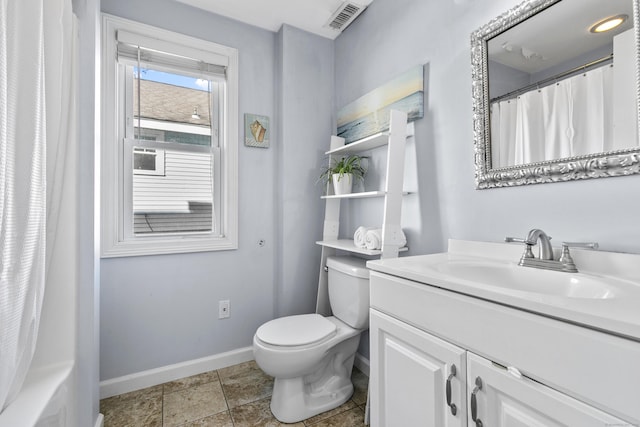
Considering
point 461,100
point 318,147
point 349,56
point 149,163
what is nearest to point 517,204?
point 461,100

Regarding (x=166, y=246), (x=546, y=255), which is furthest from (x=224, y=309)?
(x=546, y=255)

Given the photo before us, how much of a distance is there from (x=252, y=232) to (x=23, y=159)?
1332mm

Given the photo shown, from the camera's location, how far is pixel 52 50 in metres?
0.94

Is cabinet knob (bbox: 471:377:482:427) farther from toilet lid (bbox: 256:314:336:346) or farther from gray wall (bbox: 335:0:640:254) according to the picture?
toilet lid (bbox: 256:314:336:346)

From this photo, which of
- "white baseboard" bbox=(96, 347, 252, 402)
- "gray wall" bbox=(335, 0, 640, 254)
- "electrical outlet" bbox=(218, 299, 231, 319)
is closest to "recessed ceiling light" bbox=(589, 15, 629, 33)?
"gray wall" bbox=(335, 0, 640, 254)

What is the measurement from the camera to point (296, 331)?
1483 mm

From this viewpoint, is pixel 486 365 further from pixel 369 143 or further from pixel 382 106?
pixel 382 106

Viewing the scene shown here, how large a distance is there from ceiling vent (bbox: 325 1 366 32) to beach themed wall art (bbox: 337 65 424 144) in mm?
573

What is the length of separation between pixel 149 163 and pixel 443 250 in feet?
5.94

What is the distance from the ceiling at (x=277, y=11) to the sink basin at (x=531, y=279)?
68.9 inches

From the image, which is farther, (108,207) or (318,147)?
(318,147)

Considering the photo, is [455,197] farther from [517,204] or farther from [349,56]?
[349,56]

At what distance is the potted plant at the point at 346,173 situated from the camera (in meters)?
1.82

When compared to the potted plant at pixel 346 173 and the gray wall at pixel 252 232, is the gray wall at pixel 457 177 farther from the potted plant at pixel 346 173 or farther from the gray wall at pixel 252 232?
the gray wall at pixel 252 232
